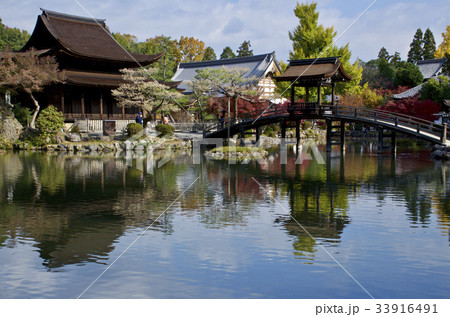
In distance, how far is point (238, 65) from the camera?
62031mm

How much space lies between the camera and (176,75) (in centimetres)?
6450

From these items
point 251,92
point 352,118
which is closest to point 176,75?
point 251,92

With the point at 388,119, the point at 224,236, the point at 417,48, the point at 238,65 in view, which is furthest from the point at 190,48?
the point at 224,236

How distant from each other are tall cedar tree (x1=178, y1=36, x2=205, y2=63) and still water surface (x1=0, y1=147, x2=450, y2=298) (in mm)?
63327

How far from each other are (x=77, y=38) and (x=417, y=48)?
194ft

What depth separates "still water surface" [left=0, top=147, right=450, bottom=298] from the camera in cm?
780

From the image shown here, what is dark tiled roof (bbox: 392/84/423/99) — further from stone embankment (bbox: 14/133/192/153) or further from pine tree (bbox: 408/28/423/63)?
pine tree (bbox: 408/28/423/63)

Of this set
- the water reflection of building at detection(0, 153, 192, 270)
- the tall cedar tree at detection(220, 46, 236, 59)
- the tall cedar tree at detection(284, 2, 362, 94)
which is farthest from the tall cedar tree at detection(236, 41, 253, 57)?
the water reflection of building at detection(0, 153, 192, 270)

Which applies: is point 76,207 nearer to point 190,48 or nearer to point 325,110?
point 325,110

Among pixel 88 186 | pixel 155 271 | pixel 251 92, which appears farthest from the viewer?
pixel 251 92

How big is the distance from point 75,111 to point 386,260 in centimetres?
3602
